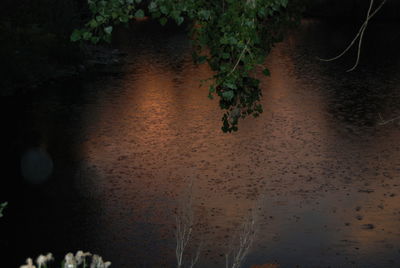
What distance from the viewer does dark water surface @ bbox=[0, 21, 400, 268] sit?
36.1 feet

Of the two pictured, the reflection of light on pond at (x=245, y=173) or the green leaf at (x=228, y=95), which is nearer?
the green leaf at (x=228, y=95)

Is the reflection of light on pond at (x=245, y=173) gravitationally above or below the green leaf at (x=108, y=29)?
below

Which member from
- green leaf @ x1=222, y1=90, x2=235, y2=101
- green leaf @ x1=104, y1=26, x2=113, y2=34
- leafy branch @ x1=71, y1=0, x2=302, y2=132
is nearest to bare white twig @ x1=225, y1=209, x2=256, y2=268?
leafy branch @ x1=71, y1=0, x2=302, y2=132

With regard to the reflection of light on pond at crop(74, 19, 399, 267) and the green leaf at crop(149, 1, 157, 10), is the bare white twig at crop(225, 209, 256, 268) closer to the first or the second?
the reflection of light on pond at crop(74, 19, 399, 267)

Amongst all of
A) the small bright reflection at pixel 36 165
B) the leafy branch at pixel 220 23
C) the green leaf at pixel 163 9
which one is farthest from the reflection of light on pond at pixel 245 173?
the green leaf at pixel 163 9

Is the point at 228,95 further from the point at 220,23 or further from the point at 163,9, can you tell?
the point at 163,9

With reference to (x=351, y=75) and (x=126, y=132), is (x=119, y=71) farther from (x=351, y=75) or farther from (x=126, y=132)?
(x=126, y=132)

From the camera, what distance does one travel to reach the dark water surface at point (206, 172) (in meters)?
11.0

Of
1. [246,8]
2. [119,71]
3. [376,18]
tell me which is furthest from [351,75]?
[376,18]

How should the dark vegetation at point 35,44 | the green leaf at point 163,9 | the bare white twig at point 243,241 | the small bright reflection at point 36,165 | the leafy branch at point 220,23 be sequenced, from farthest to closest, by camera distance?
1. the dark vegetation at point 35,44
2. the small bright reflection at point 36,165
3. the bare white twig at point 243,241
4. the green leaf at point 163,9
5. the leafy branch at point 220,23

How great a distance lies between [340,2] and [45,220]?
50.6 m

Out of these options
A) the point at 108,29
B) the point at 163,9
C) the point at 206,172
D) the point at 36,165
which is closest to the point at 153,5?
the point at 163,9

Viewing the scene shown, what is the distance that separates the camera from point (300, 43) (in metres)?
41.9

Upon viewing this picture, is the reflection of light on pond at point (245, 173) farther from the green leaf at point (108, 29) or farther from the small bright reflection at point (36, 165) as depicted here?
the green leaf at point (108, 29)
